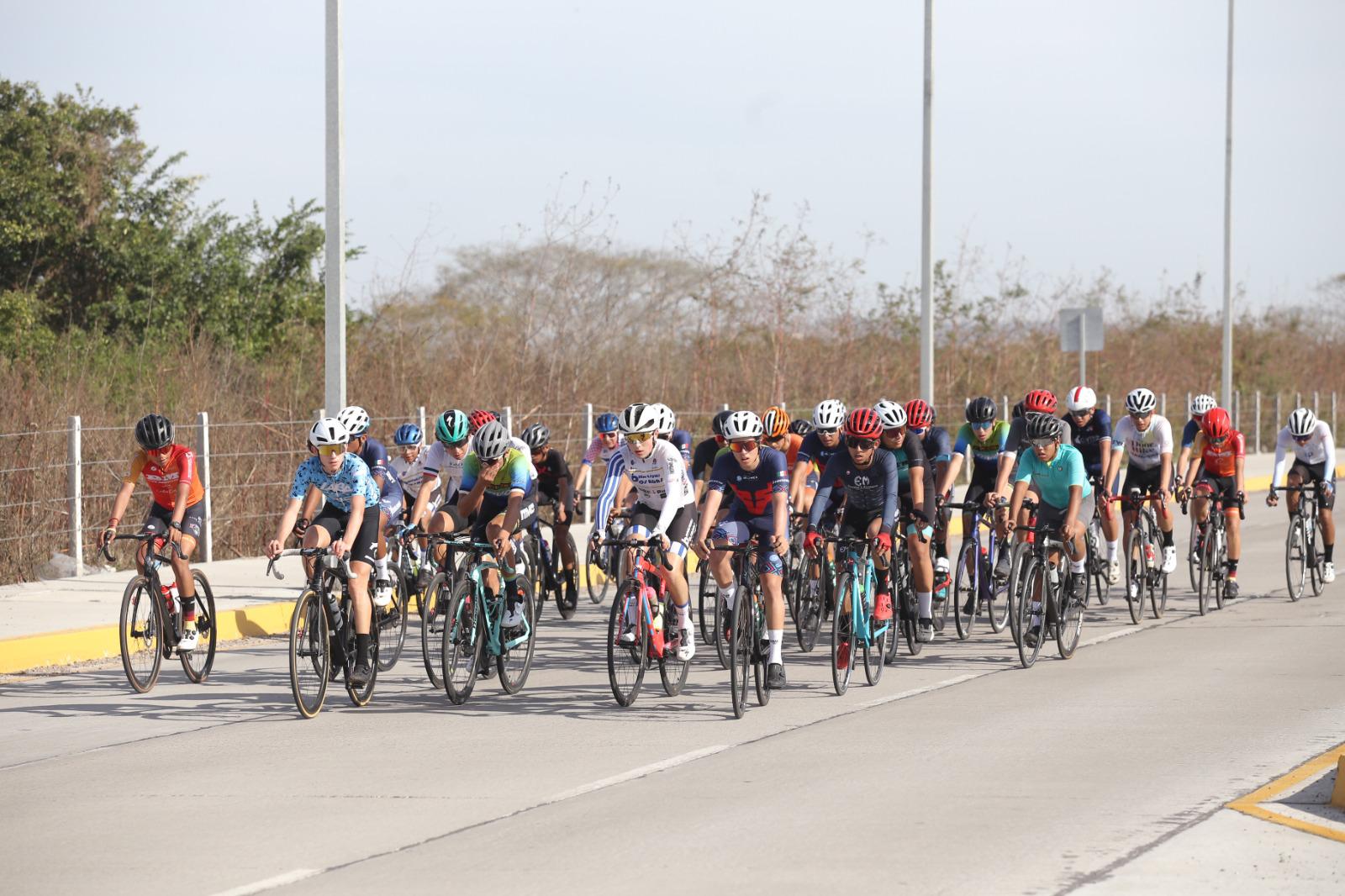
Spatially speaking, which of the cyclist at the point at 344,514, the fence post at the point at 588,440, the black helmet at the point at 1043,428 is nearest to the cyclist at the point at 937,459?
the black helmet at the point at 1043,428

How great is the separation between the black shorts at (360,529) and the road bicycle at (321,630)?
13cm

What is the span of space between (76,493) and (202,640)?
238 inches

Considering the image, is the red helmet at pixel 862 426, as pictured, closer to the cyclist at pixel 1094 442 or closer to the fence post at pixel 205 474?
the cyclist at pixel 1094 442

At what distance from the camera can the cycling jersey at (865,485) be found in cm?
1210

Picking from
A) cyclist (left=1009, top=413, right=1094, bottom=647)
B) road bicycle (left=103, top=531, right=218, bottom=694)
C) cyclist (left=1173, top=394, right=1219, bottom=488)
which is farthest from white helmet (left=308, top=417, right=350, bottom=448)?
cyclist (left=1173, top=394, right=1219, bottom=488)

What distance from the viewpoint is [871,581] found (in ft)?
40.5

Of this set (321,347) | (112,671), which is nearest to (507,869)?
(112,671)

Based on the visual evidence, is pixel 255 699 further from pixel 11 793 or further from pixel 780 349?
pixel 780 349

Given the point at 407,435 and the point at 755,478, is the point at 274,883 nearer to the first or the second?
the point at 755,478

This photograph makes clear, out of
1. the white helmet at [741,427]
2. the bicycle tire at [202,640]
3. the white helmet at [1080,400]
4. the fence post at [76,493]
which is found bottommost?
the bicycle tire at [202,640]

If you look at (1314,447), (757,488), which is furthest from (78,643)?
(1314,447)

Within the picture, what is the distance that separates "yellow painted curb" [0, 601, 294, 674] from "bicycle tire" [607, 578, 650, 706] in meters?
2.94

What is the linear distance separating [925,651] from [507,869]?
7403 millimetres

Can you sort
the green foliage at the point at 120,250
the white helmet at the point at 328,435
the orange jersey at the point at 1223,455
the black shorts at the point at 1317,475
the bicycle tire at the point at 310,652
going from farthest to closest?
the green foliage at the point at 120,250 → the black shorts at the point at 1317,475 → the orange jersey at the point at 1223,455 → the white helmet at the point at 328,435 → the bicycle tire at the point at 310,652
